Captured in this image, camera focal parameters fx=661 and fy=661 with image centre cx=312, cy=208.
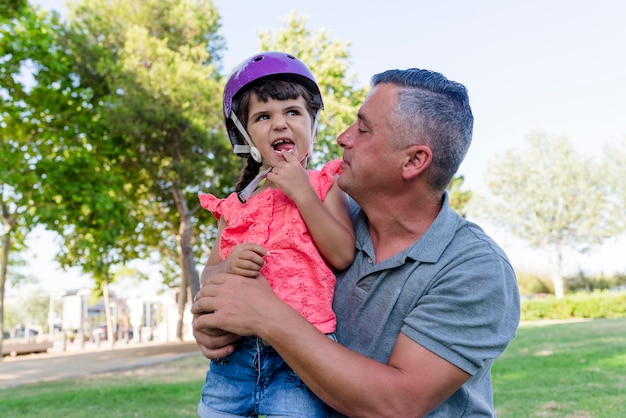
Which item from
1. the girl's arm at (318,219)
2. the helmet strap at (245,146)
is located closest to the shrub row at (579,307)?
the helmet strap at (245,146)

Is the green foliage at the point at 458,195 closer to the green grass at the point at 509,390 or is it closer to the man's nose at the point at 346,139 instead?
the green grass at the point at 509,390

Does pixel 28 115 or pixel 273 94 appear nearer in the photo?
pixel 273 94

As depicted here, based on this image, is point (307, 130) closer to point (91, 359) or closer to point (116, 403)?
point (116, 403)

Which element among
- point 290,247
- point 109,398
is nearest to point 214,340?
point 290,247

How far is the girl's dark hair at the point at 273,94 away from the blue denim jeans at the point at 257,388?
0.80 meters

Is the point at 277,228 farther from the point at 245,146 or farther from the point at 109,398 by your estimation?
the point at 109,398

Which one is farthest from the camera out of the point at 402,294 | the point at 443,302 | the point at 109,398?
the point at 109,398

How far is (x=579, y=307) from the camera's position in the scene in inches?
1243

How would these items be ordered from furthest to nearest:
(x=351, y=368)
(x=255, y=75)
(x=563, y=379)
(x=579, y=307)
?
(x=579, y=307)
(x=563, y=379)
(x=255, y=75)
(x=351, y=368)

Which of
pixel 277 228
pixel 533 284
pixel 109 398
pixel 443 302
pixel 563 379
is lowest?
pixel 109 398

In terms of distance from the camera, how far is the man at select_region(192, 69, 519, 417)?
202 cm

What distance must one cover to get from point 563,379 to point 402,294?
A: 8.58m

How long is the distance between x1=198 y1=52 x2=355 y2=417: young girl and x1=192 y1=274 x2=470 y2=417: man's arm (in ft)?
0.66

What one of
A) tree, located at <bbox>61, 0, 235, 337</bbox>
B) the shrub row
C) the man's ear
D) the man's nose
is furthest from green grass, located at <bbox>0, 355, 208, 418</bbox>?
the shrub row
